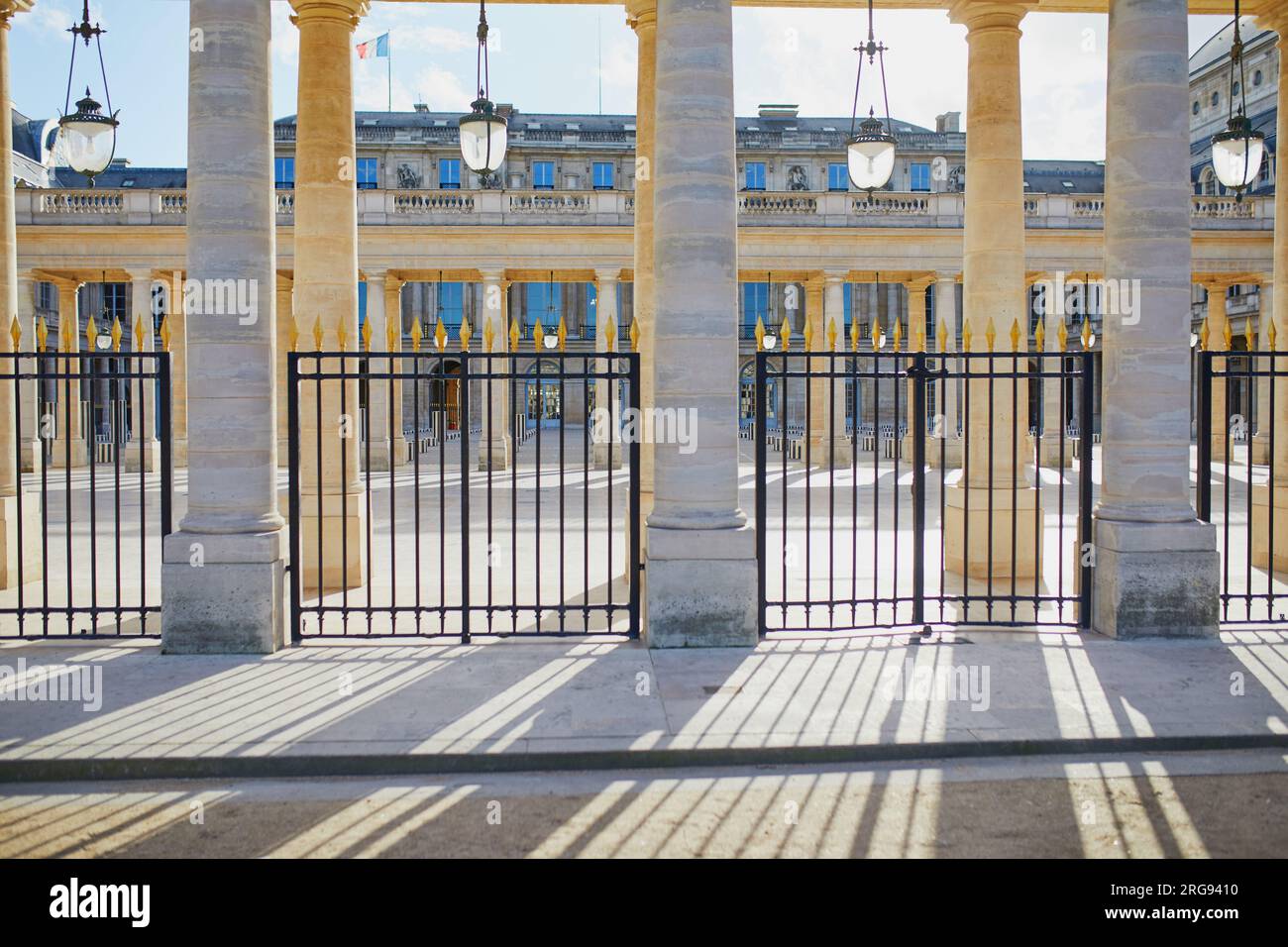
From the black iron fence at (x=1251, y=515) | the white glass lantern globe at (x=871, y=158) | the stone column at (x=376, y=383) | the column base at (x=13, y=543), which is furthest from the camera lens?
the stone column at (x=376, y=383)

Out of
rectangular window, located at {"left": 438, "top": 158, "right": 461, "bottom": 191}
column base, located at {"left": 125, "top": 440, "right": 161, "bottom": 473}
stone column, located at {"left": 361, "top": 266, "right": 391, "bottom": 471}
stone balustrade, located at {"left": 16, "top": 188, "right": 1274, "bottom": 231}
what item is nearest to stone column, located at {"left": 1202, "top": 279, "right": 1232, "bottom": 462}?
stone balustrade, located at {"left": 16, "top": 188, "right": 1274, "bottom": 231}

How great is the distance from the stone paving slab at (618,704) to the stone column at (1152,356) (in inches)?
18.8

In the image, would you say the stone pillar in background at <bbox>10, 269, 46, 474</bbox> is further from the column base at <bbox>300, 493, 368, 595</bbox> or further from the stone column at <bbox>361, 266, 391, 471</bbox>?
the column base at <bbox>300, 493, 368, 595</bbox>

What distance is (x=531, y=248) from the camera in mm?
35406

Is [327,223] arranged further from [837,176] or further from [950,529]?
[837,176]

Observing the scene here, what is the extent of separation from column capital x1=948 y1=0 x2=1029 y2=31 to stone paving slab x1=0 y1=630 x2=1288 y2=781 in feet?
24.8

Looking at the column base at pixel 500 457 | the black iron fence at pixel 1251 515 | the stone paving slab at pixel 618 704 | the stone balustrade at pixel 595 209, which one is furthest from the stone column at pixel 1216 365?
the stone paving slab at pixel 618 704

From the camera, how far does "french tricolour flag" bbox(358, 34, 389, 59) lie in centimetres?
3700

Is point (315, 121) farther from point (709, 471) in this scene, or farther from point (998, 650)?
point (998, 650)

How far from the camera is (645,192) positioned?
12438 mm

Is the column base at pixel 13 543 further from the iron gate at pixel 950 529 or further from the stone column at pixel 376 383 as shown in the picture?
the stone column at pixel 376 383

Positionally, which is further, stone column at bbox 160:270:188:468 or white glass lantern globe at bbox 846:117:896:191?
stone column at bbox 160:270:188:468

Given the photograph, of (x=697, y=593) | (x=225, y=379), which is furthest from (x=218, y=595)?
(x=697, y=593)

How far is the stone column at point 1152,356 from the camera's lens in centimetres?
906
